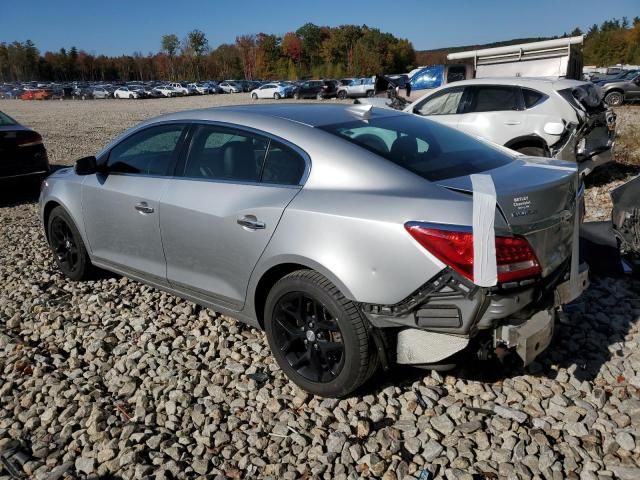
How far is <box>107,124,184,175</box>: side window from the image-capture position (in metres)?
4.11

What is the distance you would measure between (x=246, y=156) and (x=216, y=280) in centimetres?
80

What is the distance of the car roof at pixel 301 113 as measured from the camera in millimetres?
3605

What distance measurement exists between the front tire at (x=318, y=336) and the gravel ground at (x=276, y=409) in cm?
17

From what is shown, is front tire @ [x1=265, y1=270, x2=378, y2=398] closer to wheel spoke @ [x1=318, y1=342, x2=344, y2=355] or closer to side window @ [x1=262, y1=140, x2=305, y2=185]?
wheel spoke @ [x1=318, y1=342, x2=344, y2=355]

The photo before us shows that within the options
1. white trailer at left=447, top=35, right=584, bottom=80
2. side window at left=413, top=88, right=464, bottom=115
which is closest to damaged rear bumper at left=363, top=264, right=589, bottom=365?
side window at left=413, top=88, right=464, bottom=115

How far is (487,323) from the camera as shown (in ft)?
8.94

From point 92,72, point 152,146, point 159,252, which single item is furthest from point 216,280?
point 92,72

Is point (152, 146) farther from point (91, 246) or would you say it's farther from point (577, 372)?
point (577, 372)

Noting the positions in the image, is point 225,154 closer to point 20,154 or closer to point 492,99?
point 492,99

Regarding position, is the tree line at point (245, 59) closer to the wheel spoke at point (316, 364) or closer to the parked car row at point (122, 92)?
the parked car row at point (122, 92)

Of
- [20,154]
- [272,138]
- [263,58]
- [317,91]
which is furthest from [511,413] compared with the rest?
[263,58]

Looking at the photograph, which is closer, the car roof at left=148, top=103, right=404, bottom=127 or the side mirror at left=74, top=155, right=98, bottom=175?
the car roof at left=148, top=103, right=404, bottom=127

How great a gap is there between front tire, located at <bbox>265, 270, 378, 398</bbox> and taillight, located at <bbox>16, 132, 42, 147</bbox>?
23.5 feet

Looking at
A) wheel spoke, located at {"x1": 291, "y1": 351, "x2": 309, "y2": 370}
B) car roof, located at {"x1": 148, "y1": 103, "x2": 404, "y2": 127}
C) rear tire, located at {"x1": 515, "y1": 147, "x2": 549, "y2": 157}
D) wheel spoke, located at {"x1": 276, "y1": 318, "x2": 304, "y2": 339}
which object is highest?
car roof, located at {"x1": 148, "y1": 103, "x2": 404, "y2": 127}
